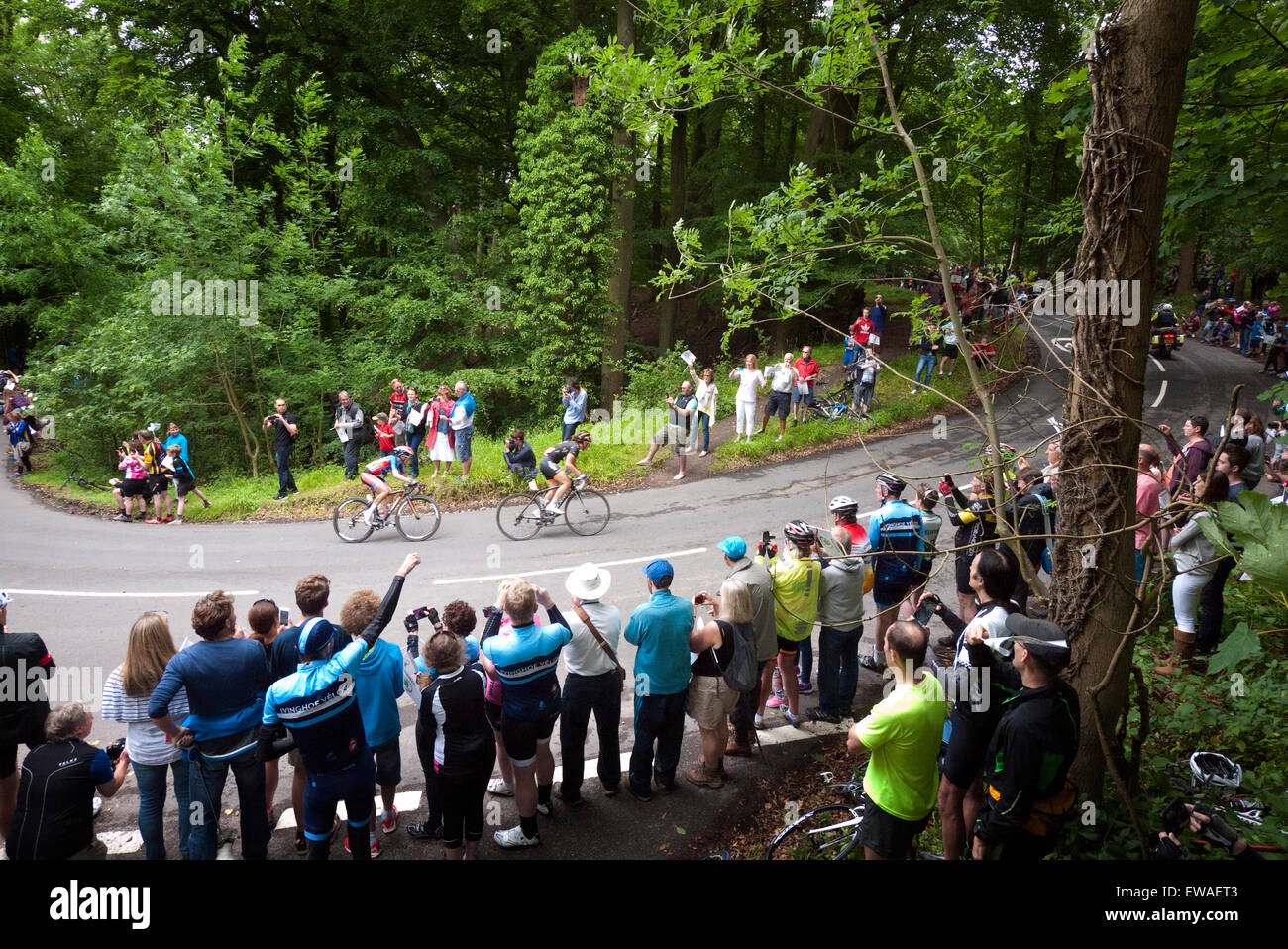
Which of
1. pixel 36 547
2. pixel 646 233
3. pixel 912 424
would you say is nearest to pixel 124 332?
pixel 36 547

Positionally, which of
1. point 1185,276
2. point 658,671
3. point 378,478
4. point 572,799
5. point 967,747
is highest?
point 1185,276

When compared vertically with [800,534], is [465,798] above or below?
below

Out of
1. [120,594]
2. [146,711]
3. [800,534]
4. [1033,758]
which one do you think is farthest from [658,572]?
[120,594]

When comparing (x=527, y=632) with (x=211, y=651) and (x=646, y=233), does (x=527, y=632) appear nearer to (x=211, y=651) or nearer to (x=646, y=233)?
(x=211, y=651)

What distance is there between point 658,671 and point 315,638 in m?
2.34

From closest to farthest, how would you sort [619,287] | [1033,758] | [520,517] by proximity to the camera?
[1033,758], [520,517], [619,287]

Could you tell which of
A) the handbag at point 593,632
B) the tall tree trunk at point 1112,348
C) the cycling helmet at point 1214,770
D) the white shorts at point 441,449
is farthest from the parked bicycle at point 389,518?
the cycling helmet at point 1214,770

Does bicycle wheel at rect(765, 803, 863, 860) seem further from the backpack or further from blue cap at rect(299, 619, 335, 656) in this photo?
blue cap at rect(299, 619, 335, 656)

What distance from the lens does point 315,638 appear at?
4.67 m

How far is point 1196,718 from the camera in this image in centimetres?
582

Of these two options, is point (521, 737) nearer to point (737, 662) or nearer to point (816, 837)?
point (737, 662)

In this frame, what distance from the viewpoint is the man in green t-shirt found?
4121 mm

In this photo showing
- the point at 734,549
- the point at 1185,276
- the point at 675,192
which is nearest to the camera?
the point at 734,549

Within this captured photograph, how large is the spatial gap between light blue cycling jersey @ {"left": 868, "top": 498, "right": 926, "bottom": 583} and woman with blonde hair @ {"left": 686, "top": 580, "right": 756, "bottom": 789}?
1.81 metres
